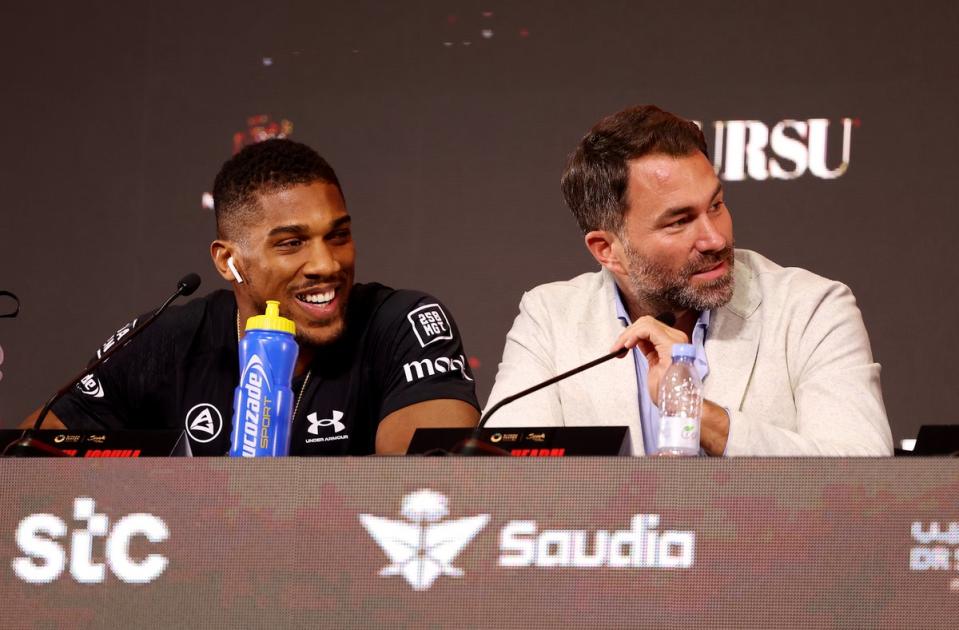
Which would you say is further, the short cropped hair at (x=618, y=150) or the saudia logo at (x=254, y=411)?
the short cropped hair at (x=618, y=150)

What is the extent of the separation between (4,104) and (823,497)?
319 centimetres

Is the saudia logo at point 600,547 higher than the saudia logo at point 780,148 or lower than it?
lower

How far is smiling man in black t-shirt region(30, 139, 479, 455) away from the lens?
2582 mm

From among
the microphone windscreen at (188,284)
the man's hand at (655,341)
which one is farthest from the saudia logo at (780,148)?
the microphone windscreen at (188,284)

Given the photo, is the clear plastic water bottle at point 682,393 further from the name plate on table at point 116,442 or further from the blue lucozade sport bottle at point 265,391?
the name plate on table at point 116,442

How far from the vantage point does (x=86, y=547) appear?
1.58 meters

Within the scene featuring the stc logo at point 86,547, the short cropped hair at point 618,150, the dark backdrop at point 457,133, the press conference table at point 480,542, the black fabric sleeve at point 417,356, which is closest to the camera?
the press conference table at point 480,542

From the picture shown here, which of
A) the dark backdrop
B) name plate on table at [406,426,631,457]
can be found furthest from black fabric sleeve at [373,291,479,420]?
the dark backdrop

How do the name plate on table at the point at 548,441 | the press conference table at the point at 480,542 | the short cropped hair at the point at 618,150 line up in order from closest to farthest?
the press conference table at the point at 480,542
the name plate on table at the point at 548,441
the short cropped hair at the point at 618,150

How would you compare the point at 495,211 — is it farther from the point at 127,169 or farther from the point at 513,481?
the point at 513,481

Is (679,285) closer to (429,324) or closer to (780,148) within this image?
(429,324)

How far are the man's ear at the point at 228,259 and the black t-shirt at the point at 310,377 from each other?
3.2 inches

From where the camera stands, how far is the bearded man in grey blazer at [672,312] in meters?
2.24

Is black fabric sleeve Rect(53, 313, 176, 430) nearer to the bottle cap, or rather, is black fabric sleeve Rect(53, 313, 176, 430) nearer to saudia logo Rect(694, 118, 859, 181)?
the bottle cap
